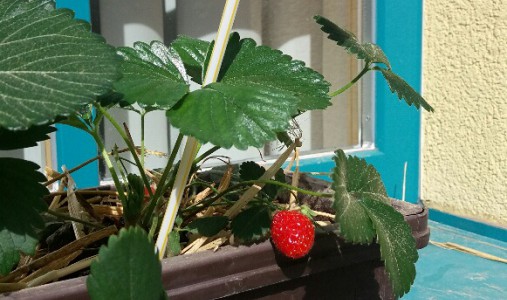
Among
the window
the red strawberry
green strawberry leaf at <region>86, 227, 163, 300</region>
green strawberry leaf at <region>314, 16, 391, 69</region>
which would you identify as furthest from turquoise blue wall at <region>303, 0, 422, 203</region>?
green strawberry leaf at <region>86, 227, 163, 300</region>

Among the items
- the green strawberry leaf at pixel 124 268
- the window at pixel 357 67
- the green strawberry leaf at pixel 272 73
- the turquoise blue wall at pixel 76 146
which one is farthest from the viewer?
the window at pixel 357 67

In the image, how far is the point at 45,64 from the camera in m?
0.39

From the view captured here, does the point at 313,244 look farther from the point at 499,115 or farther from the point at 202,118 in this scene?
the point at 499,115

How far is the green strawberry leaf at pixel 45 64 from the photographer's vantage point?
0.36 metres

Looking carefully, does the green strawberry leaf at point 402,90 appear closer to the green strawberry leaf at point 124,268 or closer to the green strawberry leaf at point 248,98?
the green strawberry leaf at point 248,98

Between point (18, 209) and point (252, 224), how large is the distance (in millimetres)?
196

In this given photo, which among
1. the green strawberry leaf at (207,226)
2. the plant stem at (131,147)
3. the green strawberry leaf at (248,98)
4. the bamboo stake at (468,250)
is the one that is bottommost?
the bamboo stake at (468,250)

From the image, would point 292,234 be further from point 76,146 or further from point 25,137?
point 76,146

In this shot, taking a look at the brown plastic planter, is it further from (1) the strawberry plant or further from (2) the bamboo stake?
(2) the bamboo stake

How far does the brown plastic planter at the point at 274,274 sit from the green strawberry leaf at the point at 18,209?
30 mm

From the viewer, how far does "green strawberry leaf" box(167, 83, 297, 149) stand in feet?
1.41

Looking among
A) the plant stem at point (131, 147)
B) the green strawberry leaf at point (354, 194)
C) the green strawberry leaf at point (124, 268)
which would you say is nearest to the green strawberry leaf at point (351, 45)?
the green strawberry leaf at point (354, 194)

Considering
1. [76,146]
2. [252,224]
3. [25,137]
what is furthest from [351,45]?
[76,146]

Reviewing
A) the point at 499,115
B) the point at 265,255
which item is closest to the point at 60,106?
the point at 265,255
